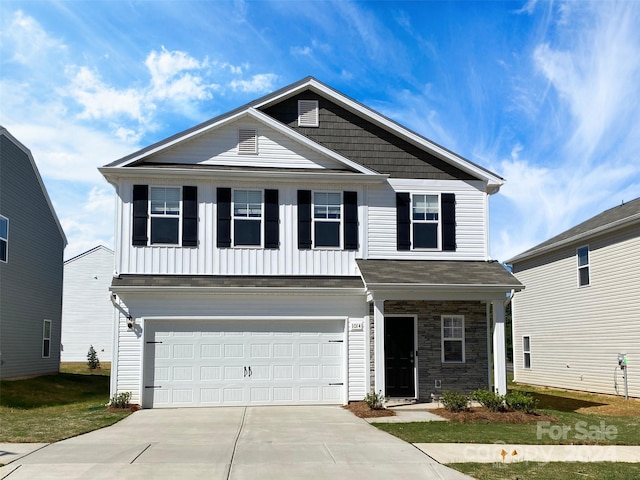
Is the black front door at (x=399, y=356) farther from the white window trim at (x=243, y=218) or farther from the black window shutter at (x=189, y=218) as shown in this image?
the black window shutter at (x=189, y=218)

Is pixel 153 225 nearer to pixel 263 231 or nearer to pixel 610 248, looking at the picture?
pixel 263 231

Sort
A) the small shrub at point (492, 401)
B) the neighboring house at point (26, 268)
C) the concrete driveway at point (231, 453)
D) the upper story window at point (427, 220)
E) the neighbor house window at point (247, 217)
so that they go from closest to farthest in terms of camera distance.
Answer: the concrete driveway at point (231, 453) < the small shrub at point (492, 401) < the neighbor house window at point (247, 217) < the upper story window at point (427, 220) < the neighboring house at point (26, 268)

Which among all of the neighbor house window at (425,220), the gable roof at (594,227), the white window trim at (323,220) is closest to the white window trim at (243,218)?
the white window trim at (323,220)

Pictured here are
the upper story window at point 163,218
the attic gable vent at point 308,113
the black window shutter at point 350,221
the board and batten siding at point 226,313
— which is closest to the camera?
the board and batten siding at point 226,313

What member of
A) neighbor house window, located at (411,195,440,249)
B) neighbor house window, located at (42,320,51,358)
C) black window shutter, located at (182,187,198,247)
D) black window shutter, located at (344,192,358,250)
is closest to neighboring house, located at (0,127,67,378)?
neighbor house window, located at (42,320,51,358)

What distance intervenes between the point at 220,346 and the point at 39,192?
12.4 meters

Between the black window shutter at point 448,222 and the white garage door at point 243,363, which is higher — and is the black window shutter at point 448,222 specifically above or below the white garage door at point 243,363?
above

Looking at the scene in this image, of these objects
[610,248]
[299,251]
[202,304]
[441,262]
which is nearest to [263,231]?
[299,251]

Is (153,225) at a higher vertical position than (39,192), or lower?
lower

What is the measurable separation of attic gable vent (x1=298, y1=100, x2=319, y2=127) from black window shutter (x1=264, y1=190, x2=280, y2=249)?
2586 mm

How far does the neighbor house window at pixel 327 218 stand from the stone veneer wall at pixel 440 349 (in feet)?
7.11

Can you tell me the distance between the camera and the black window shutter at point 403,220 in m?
18.3

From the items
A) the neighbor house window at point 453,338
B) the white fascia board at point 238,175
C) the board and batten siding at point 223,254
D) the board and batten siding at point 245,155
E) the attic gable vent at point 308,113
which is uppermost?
the attic gable vent at point 308,113

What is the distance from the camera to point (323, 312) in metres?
17.4
